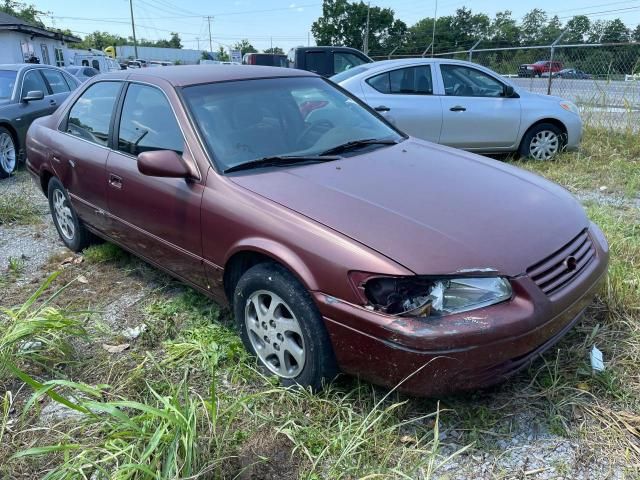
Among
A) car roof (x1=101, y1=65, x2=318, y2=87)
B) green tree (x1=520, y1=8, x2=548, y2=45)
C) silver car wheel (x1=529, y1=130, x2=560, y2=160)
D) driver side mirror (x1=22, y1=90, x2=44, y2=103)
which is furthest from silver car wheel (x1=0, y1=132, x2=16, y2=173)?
green tree (x1=520, y1=8, x2=548, y2=45)

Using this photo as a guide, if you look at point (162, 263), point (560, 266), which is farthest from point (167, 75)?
point (560, 266)

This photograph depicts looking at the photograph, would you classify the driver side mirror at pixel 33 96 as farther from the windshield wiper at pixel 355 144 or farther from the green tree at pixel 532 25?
the green tree at pixel 532 25

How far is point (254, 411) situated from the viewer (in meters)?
2.45

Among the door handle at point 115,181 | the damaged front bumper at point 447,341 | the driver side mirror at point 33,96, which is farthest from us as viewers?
the driver side mirror at point 33,96

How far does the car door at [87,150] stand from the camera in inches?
149

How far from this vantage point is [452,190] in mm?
2762

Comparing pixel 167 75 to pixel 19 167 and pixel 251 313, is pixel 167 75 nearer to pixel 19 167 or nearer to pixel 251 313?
pixel 251 313

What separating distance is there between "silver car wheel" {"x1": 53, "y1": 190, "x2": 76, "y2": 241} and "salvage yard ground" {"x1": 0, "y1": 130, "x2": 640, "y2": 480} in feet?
3.96

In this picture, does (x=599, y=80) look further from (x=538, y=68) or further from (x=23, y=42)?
(x=23, y=42)

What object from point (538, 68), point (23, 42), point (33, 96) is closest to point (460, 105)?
point (33, 96)

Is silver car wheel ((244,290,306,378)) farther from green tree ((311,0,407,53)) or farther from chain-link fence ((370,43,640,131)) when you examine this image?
green tree ((311,0,407,53))

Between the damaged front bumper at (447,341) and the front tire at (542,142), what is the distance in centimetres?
553

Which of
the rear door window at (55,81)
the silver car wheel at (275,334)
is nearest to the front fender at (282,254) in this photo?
the silver car wheel at (275,334)

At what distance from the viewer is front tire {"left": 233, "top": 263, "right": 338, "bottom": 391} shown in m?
2.38
